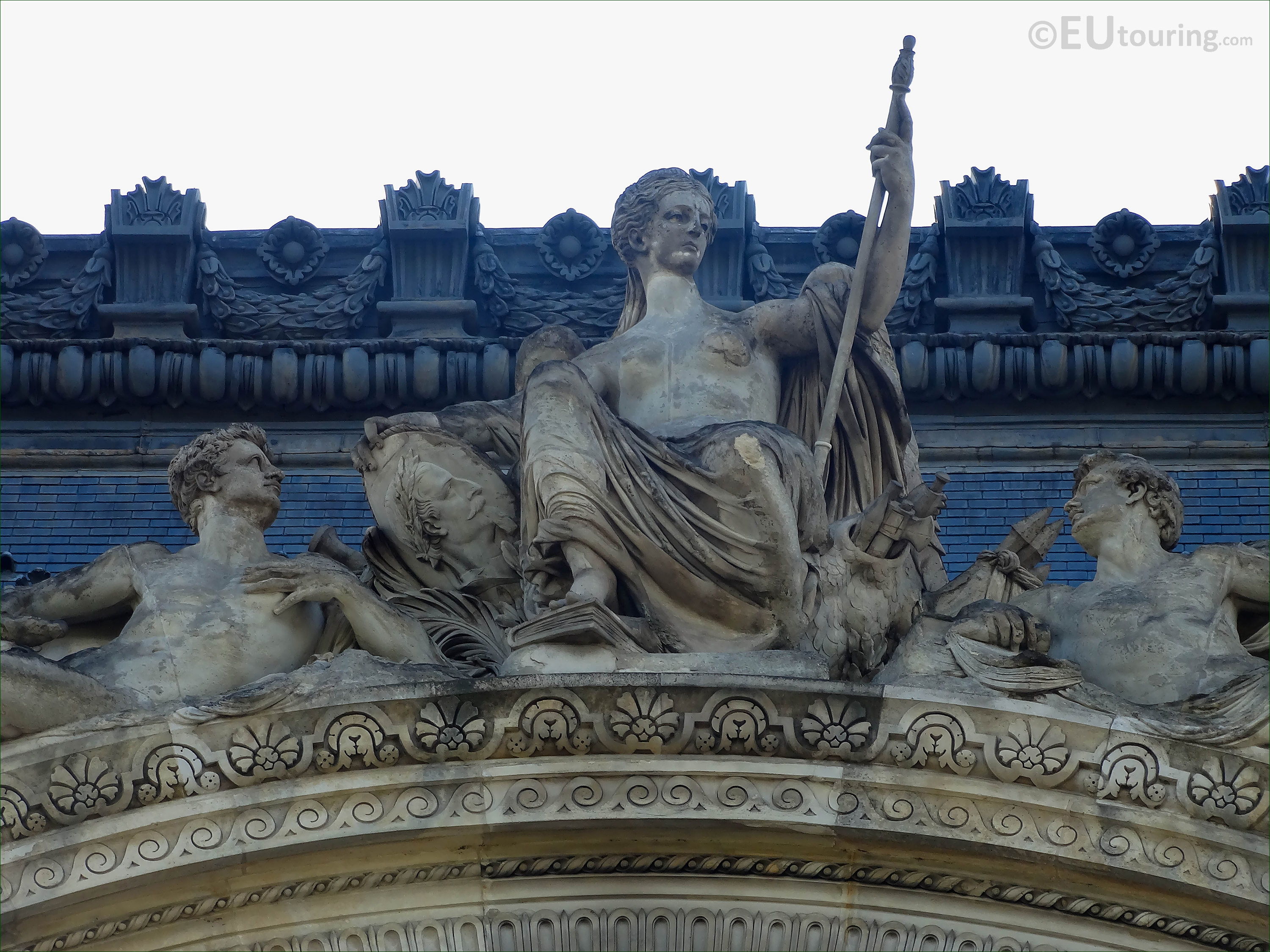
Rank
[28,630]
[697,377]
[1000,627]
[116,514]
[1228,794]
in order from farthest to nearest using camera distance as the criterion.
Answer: [116,514], [697,377], [28,630], [1000,627], [1228,794]

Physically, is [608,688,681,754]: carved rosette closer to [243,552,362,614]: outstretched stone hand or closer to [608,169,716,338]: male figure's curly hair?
[243,552,362,614]: outstretched stone hand

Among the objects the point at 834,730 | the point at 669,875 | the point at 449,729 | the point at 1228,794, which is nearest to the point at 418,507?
the point at 449,729

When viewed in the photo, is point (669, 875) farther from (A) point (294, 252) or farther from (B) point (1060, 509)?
(A) point (294, 252)

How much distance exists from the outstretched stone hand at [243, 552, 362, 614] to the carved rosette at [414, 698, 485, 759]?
44.1 inches

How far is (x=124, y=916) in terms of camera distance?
12.3m

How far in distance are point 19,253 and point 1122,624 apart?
8139 mm

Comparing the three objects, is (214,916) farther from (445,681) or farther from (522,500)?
(522,500)

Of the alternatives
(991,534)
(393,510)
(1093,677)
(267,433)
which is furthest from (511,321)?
(1093,677)

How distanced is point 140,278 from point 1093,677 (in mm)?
7664

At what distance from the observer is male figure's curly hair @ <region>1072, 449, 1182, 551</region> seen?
14164mm

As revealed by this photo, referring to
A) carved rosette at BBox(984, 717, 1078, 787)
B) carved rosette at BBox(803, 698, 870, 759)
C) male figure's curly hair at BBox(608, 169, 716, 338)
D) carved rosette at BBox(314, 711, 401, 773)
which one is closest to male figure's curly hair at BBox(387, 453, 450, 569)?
male figure's curly hair at BBox(608, 169, 716, 338)

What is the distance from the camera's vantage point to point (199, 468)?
46.8 ft

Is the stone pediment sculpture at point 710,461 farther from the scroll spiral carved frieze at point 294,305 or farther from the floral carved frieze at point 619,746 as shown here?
the scroll spiral carved frieze at point 294,305

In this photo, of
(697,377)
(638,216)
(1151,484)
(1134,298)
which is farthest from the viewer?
(1134,298)
